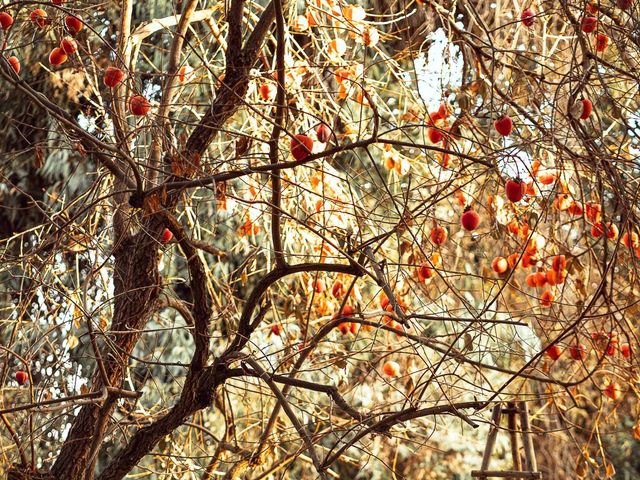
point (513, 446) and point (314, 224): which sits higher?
point (314, 224)

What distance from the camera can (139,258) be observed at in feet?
6.17

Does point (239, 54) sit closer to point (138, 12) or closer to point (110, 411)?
point (110, 411)

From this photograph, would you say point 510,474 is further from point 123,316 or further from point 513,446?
point 123,316

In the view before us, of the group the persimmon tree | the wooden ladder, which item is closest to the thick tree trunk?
the persimmon tree

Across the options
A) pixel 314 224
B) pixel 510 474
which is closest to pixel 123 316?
pixel 314 224

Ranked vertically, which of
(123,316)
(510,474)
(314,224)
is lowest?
(510,474)

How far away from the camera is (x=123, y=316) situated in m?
1.87

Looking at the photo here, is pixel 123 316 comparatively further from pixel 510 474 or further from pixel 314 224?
pixel 510 474

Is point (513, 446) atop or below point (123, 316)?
below

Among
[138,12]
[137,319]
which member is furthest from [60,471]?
[138,12]

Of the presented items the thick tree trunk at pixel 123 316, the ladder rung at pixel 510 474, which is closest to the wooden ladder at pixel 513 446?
the ladder rung at pixel 510 474

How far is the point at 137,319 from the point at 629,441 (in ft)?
12.6

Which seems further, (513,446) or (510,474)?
(513,446)

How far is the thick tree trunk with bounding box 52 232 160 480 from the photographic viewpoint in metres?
1.79
